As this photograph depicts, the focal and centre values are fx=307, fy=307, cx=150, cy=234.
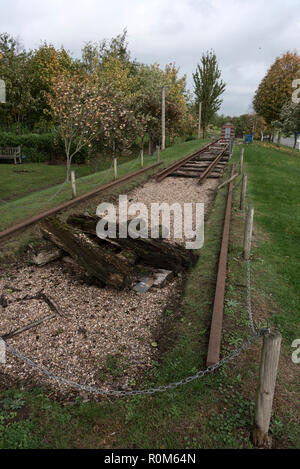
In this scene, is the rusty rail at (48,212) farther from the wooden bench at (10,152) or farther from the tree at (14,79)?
the tree at (14,79)

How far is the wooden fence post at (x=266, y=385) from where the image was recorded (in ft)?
8.83

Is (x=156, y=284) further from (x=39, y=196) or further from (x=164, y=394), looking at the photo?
(x=39, y=196)

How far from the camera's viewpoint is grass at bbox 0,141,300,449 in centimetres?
306

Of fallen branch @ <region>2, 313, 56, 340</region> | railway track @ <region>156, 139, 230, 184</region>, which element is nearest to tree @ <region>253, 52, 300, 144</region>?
railway track @ <region>156, 139, 230, 184</region>

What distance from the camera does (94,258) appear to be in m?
5.83

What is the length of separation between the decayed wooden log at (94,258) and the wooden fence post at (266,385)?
10.4 feet

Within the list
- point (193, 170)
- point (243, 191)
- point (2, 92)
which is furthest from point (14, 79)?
point (243, 191)

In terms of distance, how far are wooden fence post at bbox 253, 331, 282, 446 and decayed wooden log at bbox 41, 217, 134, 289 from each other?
10.4 feet

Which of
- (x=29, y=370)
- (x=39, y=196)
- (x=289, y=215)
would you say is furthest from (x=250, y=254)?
(x=39, y=196)

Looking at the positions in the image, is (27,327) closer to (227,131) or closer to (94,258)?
(94,258)

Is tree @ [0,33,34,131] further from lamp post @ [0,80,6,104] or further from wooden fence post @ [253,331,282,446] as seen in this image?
wooden fence post @ [253,331,282,446]

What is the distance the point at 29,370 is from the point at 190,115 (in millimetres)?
46358

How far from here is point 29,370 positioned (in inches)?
158

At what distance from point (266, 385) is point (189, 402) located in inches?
40.3
